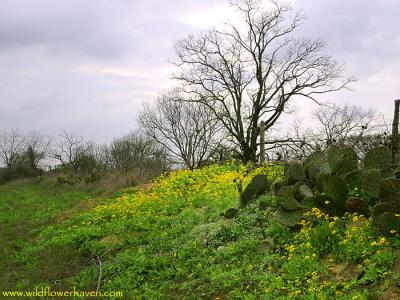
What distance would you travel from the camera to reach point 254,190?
356 inches

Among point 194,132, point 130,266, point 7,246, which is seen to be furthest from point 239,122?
point 130,266

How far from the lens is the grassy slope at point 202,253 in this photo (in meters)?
5.14

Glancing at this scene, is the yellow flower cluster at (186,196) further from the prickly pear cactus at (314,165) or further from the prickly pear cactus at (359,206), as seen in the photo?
the prickly pear cactus at (359,206)

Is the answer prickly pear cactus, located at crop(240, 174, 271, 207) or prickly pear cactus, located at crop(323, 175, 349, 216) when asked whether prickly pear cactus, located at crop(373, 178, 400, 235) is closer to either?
prickly pear cactus, located at crop(323, 175, 349, 216)

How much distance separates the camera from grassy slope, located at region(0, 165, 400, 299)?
5.14 m

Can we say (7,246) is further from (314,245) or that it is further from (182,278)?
(314,245)

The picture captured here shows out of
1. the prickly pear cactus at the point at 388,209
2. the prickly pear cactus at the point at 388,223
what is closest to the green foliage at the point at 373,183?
the prickly pear cactus at the point at 388,209

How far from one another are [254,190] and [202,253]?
2243 millimetres

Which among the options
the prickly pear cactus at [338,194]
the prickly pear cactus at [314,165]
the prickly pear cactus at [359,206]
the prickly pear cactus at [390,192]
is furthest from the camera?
the prickly pear cactus at [314,165]

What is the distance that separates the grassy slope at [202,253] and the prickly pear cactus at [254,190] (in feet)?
1.42

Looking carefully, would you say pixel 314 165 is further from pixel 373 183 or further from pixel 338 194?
pixel 373 183

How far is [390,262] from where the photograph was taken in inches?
191

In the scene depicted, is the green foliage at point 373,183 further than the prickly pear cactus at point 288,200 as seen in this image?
No

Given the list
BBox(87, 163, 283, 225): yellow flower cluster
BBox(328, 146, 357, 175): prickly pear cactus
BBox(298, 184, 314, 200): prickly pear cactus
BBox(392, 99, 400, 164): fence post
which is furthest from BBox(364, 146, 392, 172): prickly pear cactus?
BBox(87, 163, 283, 225): yellow flower cluster
